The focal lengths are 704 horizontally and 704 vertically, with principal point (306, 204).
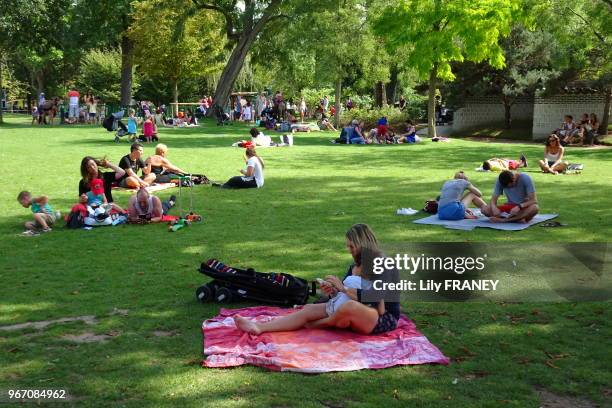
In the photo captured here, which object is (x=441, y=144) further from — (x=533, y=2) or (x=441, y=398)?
(x=441, y=398)

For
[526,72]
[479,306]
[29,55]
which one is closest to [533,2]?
[526,72]

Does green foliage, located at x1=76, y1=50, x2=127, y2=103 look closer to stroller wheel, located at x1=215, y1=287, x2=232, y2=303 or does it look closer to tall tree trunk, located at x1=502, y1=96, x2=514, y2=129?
tall tree trunk, located at x1=502, y1=96, x2=514, y2=129

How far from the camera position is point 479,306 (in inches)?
269

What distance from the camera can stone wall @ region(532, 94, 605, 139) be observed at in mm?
32812

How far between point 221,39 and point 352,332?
44.9 metres

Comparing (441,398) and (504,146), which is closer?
(441,398)

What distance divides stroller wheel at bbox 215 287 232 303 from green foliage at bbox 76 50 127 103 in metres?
53.4

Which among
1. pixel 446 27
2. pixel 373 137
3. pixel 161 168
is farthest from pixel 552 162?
pixel 446 27

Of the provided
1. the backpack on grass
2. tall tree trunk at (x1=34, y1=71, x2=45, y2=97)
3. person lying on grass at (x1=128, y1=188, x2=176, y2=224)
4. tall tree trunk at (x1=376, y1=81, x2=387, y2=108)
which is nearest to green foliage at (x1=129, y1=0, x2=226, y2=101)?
tall tree trunk at (x1=376, y1=81, x2=387, y2=108)

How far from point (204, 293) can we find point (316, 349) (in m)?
1.76

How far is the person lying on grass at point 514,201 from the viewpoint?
1073 centimetres

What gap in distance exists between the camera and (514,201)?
11070 millimetres

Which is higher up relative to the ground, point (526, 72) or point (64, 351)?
point (526, 72)

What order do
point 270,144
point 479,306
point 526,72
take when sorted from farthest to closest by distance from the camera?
point 526,72, point 270,144, point 479,306
